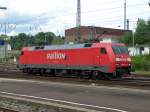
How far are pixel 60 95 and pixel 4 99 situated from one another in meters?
2.82

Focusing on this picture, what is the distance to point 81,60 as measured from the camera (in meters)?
32.4

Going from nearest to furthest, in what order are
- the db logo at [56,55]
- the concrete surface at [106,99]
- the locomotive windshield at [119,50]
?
the concrete surface at [106,99] → the locomotive windshield at [119,50] → the db logo at [56,55]

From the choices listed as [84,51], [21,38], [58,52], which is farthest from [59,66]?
[21,38]

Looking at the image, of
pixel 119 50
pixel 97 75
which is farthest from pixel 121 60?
pixel 97 75

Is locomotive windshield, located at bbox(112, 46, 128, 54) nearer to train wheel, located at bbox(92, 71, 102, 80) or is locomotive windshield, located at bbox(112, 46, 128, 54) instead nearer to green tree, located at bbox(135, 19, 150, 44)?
train wheel, located at bbox(92, 71, 102, 80)

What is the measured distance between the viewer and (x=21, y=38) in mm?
145500

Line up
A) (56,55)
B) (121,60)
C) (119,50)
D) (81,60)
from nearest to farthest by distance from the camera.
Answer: (121,60)
(119,50)
(81,60)
(56,55)

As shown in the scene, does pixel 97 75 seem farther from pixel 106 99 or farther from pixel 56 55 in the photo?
pixel 106 99

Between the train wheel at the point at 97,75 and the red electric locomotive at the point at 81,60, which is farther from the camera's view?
the train wheel at the point at 97,75

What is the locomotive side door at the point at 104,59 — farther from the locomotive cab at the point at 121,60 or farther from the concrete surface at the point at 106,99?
the concrete surface at the point at 106,99

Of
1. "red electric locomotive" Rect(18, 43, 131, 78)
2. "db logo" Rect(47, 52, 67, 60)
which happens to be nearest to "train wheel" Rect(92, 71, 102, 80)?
"red electric locomotive" Rect(18, 43, 131, 78)

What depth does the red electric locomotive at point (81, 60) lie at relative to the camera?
97.7ft

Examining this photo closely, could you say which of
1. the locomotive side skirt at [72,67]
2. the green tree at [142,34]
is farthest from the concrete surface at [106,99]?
the green tree at [142,34]

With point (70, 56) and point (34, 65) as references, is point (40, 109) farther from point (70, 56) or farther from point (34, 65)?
point (34, 65)
